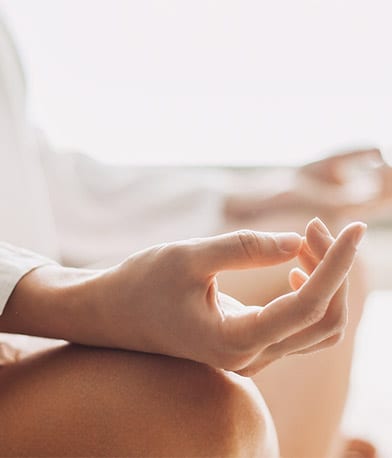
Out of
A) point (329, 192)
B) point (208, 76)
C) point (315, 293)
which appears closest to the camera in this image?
point (315, 293)

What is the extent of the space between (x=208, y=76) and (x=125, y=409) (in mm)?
1017

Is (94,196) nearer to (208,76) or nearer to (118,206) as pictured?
(118,206)

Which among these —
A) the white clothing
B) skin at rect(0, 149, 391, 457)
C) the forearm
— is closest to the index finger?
the forearm

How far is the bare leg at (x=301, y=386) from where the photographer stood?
0.68 m

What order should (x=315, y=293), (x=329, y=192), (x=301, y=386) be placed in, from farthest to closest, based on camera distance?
(x=329, y=192) → (x=301, y=386) → (x=315, y=293)

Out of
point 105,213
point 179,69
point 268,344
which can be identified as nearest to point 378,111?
point 179,69

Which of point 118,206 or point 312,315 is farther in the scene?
point 118,206

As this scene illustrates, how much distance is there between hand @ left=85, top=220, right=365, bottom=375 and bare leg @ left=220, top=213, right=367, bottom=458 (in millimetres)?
306

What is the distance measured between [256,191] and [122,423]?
704mm

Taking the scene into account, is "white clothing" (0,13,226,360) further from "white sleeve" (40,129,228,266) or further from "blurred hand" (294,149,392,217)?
"blurred hand" (294,149,392,217)

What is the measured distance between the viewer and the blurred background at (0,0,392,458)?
1.26m

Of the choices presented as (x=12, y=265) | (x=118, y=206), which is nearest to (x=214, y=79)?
(x=118, y=206)

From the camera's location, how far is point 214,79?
1.32 meters

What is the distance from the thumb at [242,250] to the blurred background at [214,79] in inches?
34.1
